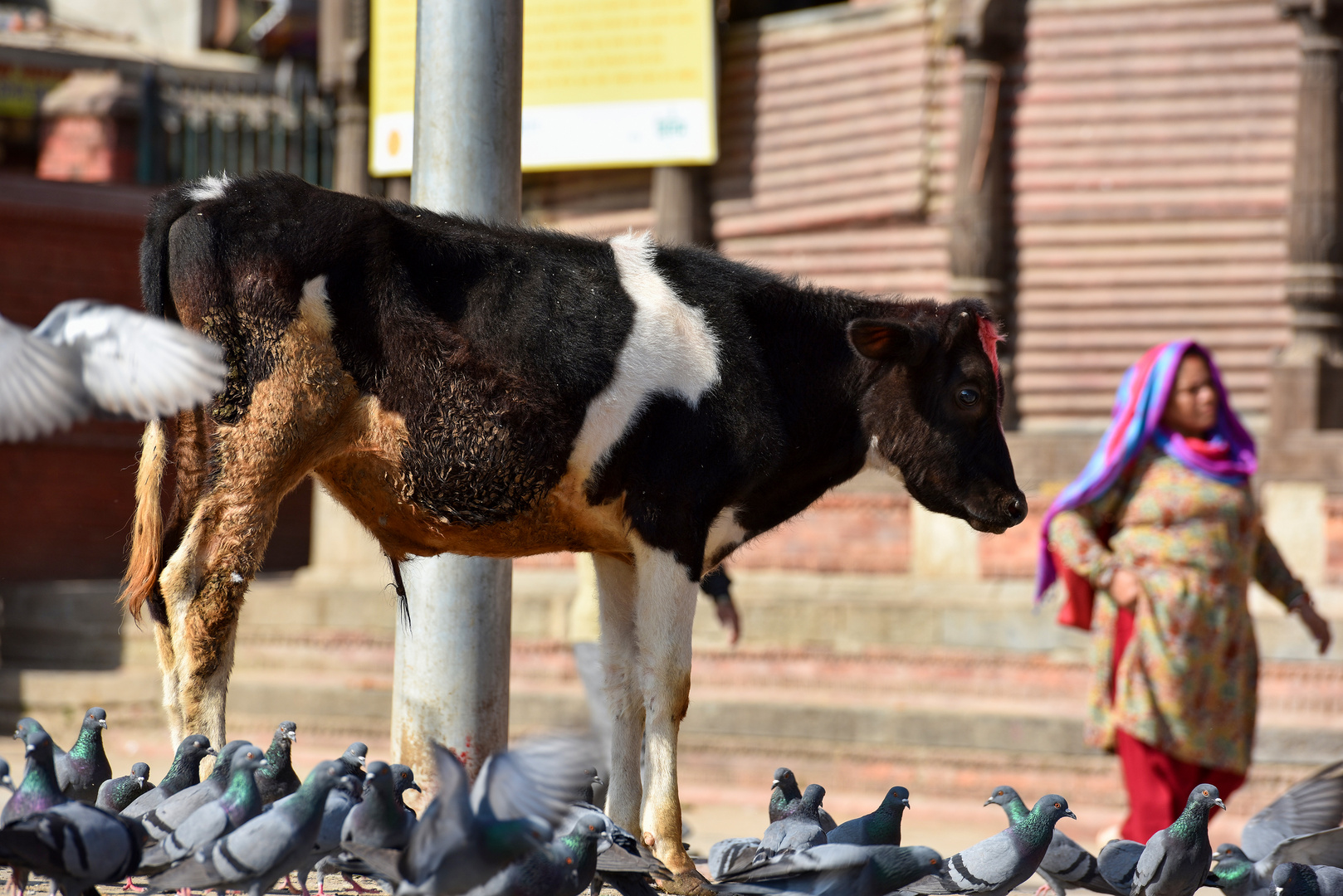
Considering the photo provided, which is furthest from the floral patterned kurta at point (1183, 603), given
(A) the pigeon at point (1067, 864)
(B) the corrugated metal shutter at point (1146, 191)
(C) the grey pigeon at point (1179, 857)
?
(B) the corrugated metal shutter at point (1146, 191)

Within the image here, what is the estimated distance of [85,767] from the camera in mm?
4445

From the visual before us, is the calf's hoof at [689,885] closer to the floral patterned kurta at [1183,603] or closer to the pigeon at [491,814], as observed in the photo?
the pigeon at [491,814]

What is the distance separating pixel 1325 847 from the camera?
430 centimetres

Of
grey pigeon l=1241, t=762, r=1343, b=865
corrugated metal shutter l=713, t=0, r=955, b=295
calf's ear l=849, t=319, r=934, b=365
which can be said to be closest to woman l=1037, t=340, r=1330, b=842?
grey pigeon l=1241, t=762, r=1343, b=865

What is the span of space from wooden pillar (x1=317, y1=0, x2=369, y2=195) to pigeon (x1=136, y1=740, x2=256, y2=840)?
9289 mm

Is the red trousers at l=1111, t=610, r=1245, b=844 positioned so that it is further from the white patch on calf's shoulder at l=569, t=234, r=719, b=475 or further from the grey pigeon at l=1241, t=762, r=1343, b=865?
the white patch on calf's shoulder at l=569, t=234, r=719, b=475

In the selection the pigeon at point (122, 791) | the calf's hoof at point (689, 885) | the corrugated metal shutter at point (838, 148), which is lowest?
the calf's hoof at point (689, 885)

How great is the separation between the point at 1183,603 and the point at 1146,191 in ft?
15.9

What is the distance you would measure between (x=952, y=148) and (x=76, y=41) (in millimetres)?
10483

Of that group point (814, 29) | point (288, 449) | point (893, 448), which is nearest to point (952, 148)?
point (814, 29)

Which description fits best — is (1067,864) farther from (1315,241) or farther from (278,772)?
(1315,241)

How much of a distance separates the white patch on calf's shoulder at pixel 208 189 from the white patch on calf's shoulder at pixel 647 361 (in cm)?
97

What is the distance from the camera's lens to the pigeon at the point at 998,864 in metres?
3.98

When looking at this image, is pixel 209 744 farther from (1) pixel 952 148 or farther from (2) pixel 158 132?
(2) pixel 158 132
